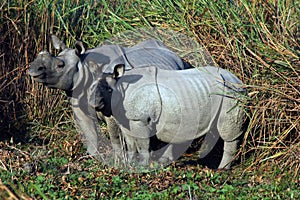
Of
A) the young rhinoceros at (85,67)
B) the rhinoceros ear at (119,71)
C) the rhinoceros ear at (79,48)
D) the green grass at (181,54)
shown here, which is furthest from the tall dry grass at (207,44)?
the rhinoceros ear at (79,48)

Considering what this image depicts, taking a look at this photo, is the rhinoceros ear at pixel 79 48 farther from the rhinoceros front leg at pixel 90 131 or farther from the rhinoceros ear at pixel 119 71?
the rhinoceros front leg at pixel 90 131

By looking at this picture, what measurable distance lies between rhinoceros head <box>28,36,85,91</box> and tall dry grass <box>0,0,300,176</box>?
1.39 m

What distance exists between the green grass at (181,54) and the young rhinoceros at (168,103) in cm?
25

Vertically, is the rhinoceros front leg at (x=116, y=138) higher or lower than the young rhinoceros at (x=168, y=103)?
lower

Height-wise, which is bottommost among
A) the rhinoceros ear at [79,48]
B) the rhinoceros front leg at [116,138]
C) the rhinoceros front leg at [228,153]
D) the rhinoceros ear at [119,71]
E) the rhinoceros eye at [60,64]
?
the rhinoceros front leg at [228,153]

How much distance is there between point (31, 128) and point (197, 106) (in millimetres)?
2519

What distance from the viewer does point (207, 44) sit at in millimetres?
7969

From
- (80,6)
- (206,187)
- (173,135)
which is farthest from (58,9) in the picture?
(206,187)

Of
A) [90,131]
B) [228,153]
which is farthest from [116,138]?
[228,153]

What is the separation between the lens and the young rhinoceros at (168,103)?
6.75 m

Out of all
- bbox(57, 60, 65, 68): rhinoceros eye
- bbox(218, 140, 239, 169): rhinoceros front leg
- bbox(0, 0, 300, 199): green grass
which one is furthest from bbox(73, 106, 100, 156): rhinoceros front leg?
bbox(218, 140, 239, 169): rhinoceros front leg

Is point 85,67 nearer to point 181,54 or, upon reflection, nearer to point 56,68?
point 56,68

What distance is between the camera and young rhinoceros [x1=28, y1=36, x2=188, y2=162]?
6727 mm

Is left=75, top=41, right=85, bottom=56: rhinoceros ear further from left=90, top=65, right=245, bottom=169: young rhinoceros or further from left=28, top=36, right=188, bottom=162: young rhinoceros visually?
left=90, top=65, right=245, bottom=169: young rhinoceros
